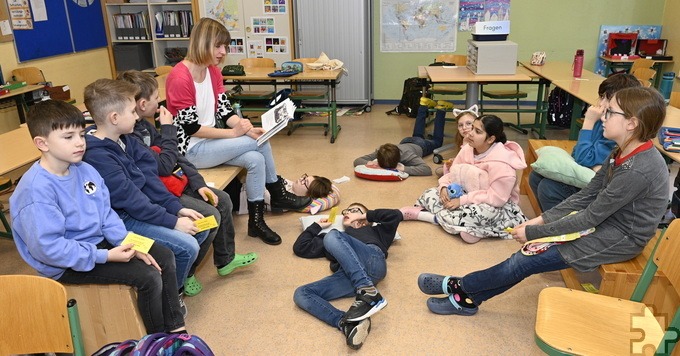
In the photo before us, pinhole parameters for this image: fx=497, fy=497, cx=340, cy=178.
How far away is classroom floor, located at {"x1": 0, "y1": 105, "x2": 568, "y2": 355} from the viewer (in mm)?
2062

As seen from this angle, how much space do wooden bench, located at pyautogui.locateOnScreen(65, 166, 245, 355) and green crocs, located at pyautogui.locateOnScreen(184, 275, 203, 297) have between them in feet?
1.76

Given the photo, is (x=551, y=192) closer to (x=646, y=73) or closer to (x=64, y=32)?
(x=646, y=73)

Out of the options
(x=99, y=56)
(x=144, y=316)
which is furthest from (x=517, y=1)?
(x=144, y=316)

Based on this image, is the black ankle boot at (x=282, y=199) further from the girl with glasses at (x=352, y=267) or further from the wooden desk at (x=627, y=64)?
the wooden desk at (x=627, y=64)

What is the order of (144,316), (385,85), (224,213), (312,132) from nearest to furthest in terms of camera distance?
(144,316)
(224,213)
(312,132)
(385,85)

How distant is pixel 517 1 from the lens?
6035mm

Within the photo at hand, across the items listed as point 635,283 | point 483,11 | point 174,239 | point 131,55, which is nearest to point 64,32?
point 131,55

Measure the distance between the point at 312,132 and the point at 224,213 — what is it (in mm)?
3097

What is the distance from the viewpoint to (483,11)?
610cm

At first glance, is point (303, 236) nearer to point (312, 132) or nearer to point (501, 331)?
point (501, 331)

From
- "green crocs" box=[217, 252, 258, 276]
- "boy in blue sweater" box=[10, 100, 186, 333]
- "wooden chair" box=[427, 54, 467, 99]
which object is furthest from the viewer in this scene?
"wooden chair" box=[427, 54, 467, 99]

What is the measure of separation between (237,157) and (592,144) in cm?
198

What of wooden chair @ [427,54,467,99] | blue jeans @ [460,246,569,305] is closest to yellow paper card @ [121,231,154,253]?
blue jeans @ [460,246,569,305]

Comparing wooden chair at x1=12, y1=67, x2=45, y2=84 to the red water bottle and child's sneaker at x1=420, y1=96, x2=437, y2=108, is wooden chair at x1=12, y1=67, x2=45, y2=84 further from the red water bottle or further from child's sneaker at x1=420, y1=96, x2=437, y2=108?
the red water bottle
